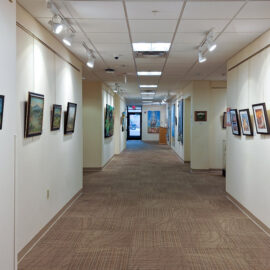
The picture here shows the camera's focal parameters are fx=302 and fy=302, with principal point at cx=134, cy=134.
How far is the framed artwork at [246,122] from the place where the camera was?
5.23 m

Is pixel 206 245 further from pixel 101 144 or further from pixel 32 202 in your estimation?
pixel 101 144

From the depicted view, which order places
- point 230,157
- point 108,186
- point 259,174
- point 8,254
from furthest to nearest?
1. point 108,186
2. point 230,157
3. point 259,174
4. point 8,254

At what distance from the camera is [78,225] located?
4.93m

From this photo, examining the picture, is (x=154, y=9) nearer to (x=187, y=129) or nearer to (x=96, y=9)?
(x=96, y=9)

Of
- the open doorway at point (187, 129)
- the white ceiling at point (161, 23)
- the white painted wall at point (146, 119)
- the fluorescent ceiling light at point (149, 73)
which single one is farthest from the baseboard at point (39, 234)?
the white painted wall at point (146, 119)

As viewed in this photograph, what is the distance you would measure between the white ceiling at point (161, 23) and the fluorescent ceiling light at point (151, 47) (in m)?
0.13

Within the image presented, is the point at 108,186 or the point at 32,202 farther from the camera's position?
the point at 108,186

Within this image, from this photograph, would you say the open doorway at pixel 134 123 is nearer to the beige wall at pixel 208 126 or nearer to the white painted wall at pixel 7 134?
the beige wall at pixel 208 126

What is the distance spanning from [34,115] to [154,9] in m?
2.03

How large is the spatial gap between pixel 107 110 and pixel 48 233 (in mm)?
7080

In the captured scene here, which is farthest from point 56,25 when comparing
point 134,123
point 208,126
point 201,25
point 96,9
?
point 134,123

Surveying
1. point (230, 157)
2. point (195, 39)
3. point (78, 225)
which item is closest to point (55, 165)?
point (78, 225)

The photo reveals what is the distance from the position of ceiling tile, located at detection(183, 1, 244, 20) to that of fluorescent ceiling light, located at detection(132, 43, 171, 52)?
1.55m

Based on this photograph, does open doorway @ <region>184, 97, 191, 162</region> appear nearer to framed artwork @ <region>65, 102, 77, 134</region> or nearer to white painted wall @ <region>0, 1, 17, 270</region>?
framed artwork @ <region>65, 102, 77, 134</region>
